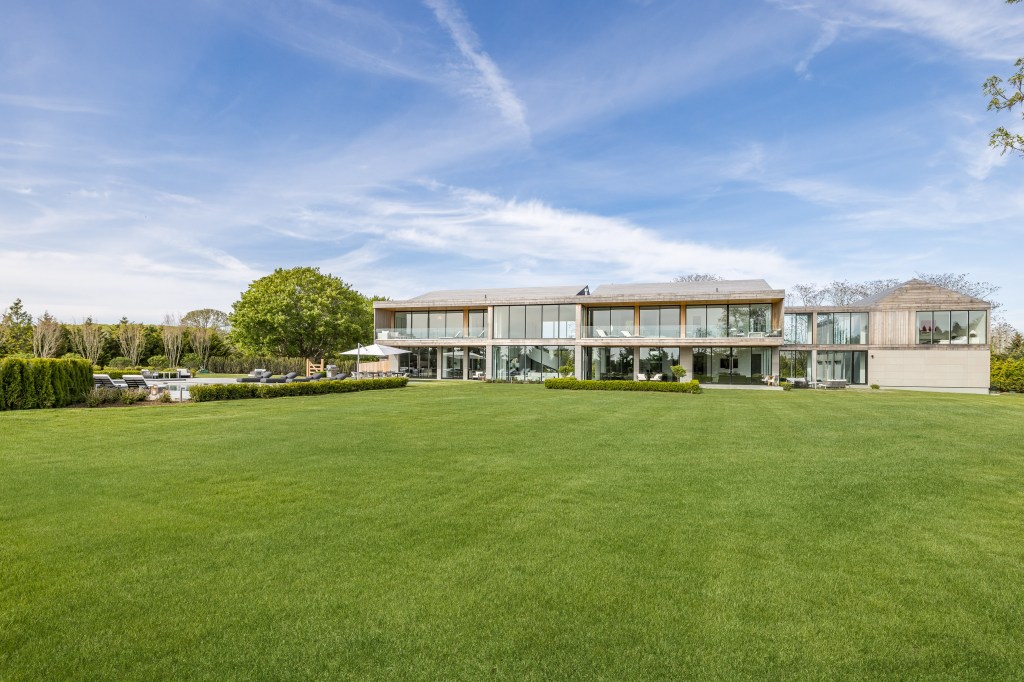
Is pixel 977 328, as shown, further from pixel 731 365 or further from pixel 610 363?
pixel 610 363

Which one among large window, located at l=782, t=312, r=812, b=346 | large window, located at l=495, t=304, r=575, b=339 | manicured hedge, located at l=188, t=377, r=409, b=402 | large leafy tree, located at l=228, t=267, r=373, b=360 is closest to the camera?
manicured hedge, located at l=188, t=377, r=409, b=402

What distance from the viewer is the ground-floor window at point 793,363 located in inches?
1362

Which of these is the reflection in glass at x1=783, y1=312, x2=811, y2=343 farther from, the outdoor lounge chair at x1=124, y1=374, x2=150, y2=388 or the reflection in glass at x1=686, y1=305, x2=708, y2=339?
the outdoor lounge chair at x1=124, y1=374, x2=150, y2=388

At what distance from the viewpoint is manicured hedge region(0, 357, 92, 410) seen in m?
13.4

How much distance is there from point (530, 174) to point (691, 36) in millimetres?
11874

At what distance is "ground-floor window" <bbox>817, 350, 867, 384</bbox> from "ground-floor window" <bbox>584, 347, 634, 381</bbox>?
13.2m

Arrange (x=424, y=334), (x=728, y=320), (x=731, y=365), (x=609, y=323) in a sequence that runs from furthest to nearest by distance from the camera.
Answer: (x=424, y=334)
(x=609, y=323)
(x=731, y=365)
(x=728, y=320)

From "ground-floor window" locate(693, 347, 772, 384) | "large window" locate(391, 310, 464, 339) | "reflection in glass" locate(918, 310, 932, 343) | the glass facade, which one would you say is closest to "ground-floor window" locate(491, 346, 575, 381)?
the glass facade

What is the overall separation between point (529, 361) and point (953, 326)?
82.2 feet

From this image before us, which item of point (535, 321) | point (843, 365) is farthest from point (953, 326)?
point (535, 321)

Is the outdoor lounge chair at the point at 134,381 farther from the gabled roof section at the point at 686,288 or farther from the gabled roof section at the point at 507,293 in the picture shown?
the gabled roof section at the point at 686,288

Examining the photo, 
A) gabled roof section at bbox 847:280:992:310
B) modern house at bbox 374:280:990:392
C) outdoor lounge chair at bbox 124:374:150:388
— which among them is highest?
gabled roof section at bbox 847:280:992:310

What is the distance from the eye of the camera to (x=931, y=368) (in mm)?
31078

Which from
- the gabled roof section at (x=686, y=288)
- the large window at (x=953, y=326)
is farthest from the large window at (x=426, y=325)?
the large window at (x=953, y=326)
